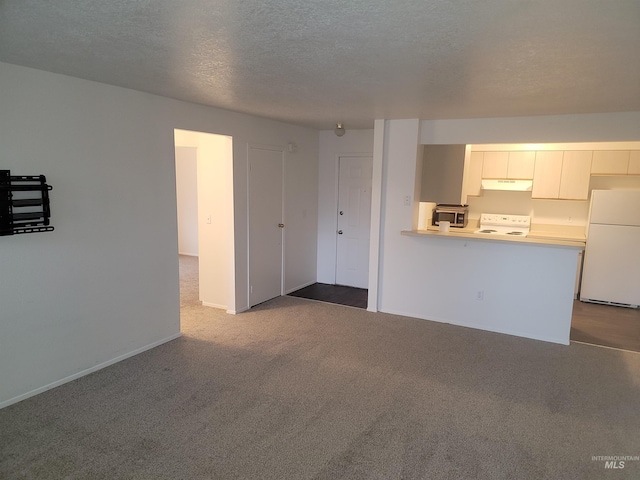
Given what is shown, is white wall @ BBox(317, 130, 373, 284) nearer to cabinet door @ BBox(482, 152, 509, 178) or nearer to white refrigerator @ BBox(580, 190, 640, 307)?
cabinet door @ BBox(482, 152, 509, 178)

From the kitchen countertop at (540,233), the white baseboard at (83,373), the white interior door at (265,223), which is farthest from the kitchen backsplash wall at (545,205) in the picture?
the white baseboard at (83,373)

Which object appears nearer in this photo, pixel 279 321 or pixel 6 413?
pixel 6 413

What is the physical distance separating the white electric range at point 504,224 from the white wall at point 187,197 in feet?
17.8

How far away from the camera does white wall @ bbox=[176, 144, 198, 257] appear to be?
8.23m

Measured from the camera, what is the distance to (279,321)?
4.66 metres

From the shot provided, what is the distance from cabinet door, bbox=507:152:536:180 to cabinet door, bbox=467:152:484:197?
43cm

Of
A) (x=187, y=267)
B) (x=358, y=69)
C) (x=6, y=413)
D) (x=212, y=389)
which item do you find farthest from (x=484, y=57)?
(x=187, y=267)

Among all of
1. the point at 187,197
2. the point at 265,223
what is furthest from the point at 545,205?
the point at 187,197

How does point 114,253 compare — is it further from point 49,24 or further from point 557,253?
point 557,253

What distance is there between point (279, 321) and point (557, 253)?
3046mm

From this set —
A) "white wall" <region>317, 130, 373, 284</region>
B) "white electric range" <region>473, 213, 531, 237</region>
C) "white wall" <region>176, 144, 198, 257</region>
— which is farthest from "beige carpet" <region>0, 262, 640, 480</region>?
"white wall" <region>176, 144, 198, 257</region>

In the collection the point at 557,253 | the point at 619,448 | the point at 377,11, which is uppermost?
the point at 377,11

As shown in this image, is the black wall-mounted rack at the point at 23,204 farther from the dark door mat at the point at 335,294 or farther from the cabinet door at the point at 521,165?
the cabinet door at the point at 521,165

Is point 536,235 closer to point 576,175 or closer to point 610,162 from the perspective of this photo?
point 576,175
